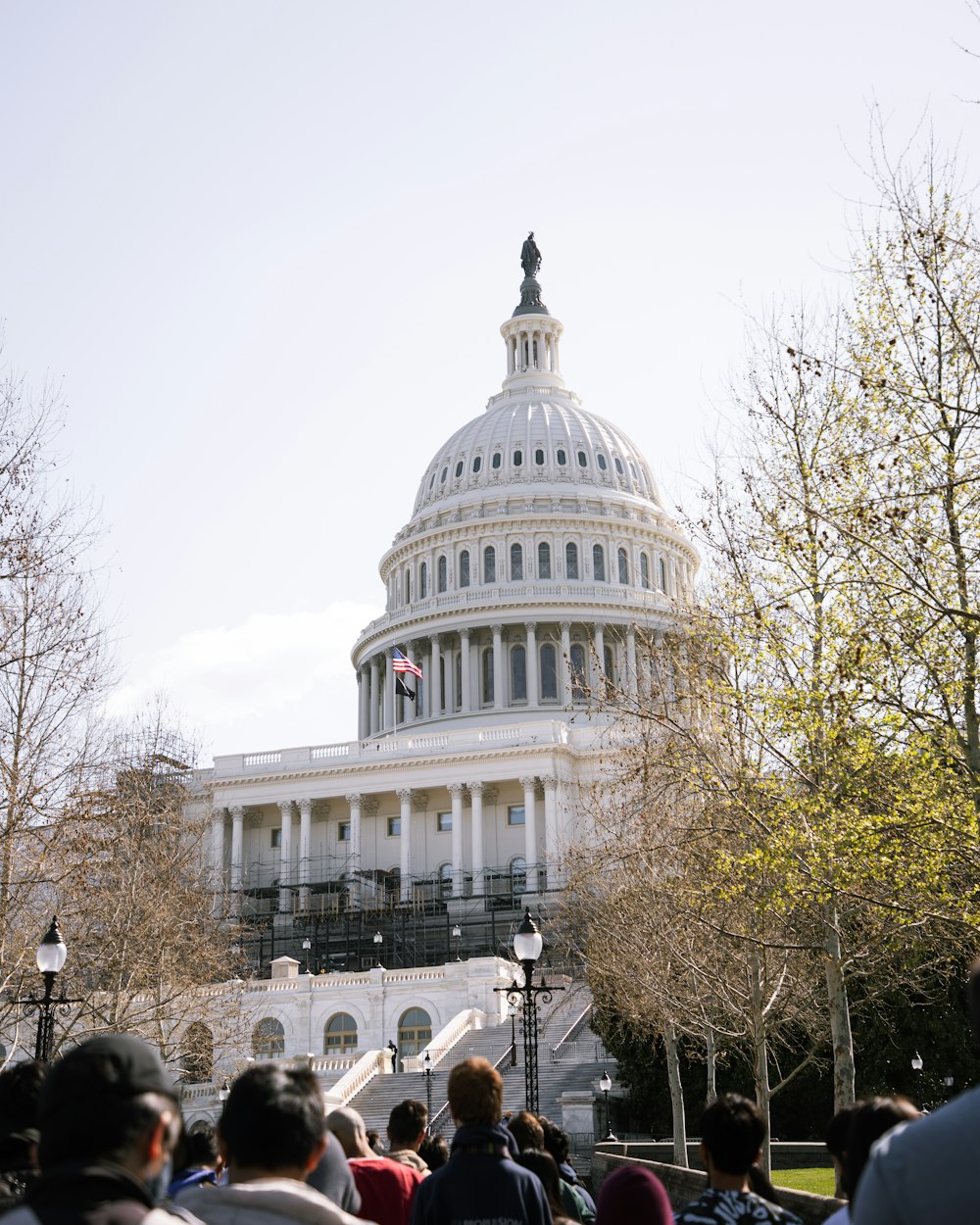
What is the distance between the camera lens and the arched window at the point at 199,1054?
163 ft

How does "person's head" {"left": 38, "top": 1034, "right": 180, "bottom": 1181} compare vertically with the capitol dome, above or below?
below

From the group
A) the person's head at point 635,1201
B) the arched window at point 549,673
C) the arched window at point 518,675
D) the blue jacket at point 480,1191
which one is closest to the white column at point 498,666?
the arched window at point 518,675

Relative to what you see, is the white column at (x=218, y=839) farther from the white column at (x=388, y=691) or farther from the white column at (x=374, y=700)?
the white column at (x=374, y=700)

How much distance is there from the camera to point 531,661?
105m

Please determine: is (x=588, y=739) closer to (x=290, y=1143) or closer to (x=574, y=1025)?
(x=574, y=1025)

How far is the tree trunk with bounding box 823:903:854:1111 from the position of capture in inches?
895

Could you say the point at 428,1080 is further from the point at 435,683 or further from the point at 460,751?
the point at 435,683

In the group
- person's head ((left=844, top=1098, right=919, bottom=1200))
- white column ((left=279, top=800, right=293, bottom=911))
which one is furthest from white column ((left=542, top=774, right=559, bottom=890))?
person's head ((left=844, top=1098, right=919, bottom=1200))

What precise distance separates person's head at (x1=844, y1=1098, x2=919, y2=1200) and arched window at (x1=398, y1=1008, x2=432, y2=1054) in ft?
184

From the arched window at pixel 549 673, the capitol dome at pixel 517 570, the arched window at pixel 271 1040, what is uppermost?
the capitol dome at pixel 517 570

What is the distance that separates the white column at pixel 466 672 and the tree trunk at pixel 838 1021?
81025 mm

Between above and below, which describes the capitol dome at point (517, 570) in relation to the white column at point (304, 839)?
above

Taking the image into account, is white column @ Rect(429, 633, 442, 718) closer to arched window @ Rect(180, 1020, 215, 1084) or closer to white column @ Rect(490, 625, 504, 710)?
white column @ Rect(490, 625, 504, 710)

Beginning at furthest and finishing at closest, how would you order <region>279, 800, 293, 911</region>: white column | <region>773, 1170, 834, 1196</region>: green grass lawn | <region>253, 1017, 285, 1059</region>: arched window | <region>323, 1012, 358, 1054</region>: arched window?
<region>279, 800, 293, 911</region>: white column, <region>323, 1012, 358, 1054</region>: arched window, <region>253, 1017, 285, 1059</region>: arched window, <region>773, 1170, 834, 1196</region>: green grass lawn
